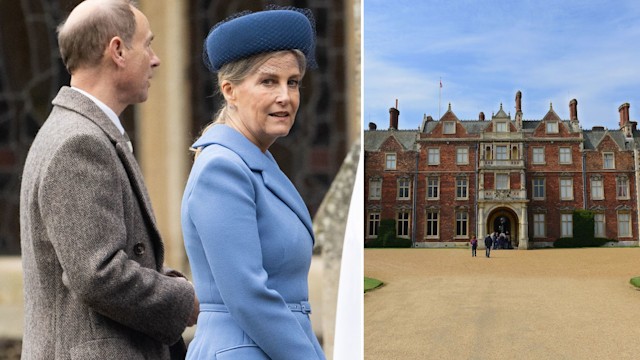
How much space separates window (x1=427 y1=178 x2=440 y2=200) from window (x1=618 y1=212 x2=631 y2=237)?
3566 mm

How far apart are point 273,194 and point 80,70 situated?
0.37 metres

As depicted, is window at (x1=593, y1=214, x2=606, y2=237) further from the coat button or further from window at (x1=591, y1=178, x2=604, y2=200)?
the coat button

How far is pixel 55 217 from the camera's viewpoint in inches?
37.1

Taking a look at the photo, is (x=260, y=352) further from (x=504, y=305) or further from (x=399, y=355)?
(x=504, y=305)

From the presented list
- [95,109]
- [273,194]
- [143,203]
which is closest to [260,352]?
[273,194]

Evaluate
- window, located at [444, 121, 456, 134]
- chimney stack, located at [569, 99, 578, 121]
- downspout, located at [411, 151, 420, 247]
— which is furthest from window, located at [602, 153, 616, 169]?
downspout, located at [411, 151, 420, 247]

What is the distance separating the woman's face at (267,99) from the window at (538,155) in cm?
1373

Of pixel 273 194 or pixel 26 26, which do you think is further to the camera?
pixel 26 26

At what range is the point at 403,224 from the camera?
14664mm

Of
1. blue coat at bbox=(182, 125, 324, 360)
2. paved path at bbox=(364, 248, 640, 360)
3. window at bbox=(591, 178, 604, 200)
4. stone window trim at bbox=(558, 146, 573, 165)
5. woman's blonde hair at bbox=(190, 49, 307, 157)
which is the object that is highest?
stone window trim at bbox=(558, 146, 573, 165)

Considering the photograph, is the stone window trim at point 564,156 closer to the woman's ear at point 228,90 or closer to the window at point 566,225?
the window at point 566,225

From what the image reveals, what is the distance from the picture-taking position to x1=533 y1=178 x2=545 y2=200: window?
13.8 meters

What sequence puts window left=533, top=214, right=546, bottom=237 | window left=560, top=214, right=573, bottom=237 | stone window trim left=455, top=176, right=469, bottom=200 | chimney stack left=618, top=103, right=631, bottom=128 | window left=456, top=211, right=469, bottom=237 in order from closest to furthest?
1. window left=560, top=214, right=573, bottom=237
2. chimney stack left=618, top=103, right=631, bottom=128
3. window left=533, top=214, right=546, bottom=237
4. window left=456, top=211, right=469, bottom=237
5. stone window trim left=455, top=176, right=469, bottom=200

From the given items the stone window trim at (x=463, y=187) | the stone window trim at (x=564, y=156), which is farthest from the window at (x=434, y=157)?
the stone window trim at (x=564, y=156)
